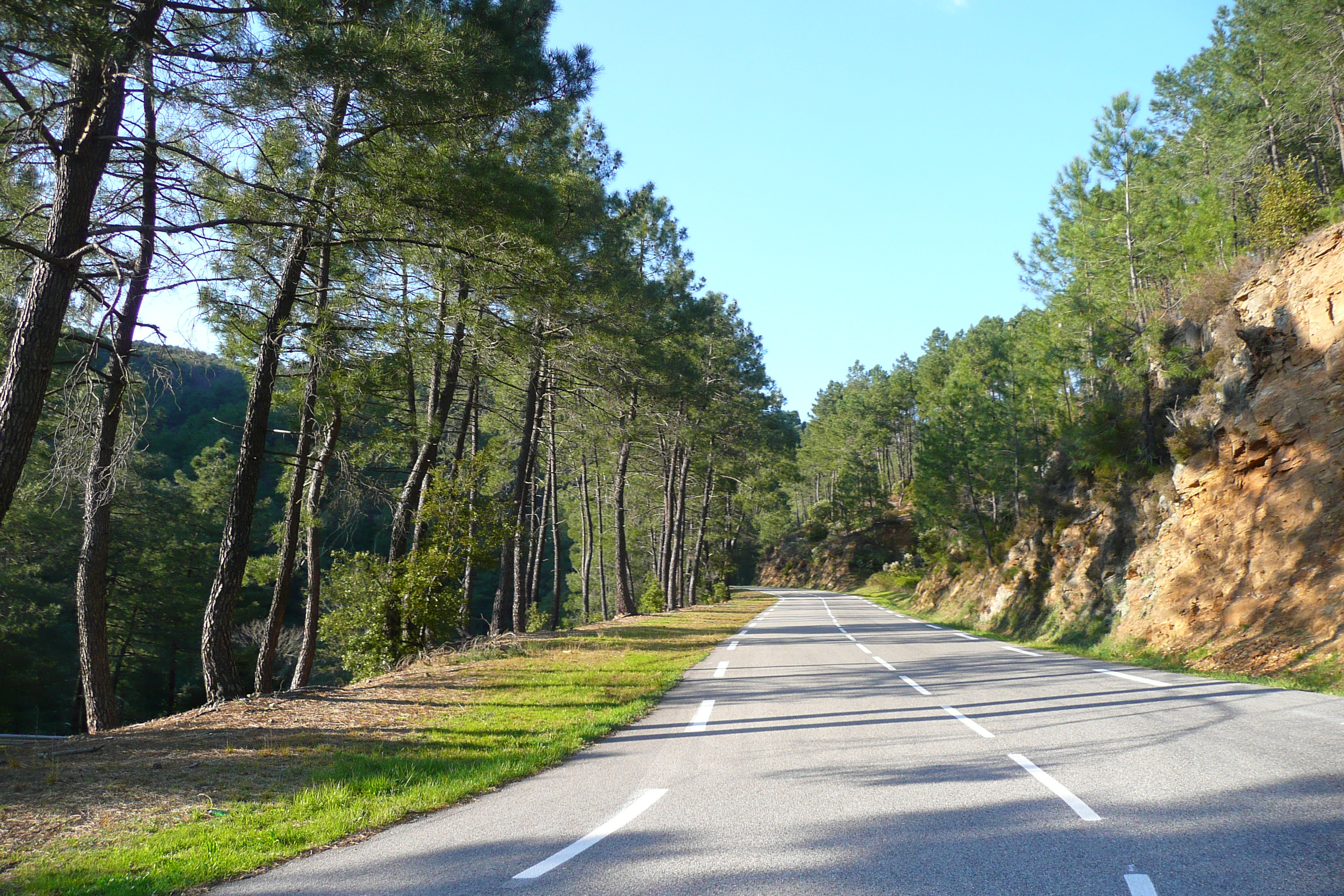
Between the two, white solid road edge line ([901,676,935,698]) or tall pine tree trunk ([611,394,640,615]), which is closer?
white solid road edge line ([901,676,935,698])

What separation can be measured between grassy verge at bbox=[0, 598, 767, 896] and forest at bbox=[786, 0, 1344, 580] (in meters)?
16.6

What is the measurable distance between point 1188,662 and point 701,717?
34.0 ft

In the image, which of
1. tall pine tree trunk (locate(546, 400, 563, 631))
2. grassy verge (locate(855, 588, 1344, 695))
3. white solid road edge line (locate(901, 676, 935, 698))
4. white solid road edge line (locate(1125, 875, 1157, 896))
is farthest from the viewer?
tall pine tree trunk (locate(546, 400, 563, 631))

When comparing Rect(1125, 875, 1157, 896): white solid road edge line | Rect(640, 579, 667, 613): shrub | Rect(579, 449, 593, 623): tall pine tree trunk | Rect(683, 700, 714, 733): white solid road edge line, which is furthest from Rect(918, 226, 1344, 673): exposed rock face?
Rect(579, 449, 593, 623): tall pine tree trunk

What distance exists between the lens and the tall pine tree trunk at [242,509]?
9727mm

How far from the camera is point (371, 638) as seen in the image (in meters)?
14.1

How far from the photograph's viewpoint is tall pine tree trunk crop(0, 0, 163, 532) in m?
6.41

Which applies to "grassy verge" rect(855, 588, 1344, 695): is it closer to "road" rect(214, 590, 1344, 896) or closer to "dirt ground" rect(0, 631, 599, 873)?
"road" rect(214, 590, 1344, 896)

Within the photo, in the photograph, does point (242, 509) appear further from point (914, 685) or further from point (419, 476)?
point (914, 685)

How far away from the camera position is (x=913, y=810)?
475cm

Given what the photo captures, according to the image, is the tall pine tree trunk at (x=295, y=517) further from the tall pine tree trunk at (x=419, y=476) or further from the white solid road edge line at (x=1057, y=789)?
the white solid road edge line at (x=1057, y=789)

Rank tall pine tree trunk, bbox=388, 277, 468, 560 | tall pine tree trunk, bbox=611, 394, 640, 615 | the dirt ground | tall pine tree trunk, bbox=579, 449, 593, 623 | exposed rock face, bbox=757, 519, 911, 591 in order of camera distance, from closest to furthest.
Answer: the dirt ground, tall pine tree trunk, bbox=388, 277, 468, 560, tall pine tree trunk, bbox=611, 394, 640, 615, tall pine tree trunk, bbox=579, 449, 593, 623, exposed rock face, bbox=757, 519, 911, 591

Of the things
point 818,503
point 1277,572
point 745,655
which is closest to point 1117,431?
point 1277,572

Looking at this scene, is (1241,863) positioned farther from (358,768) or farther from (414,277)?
(414,277)
